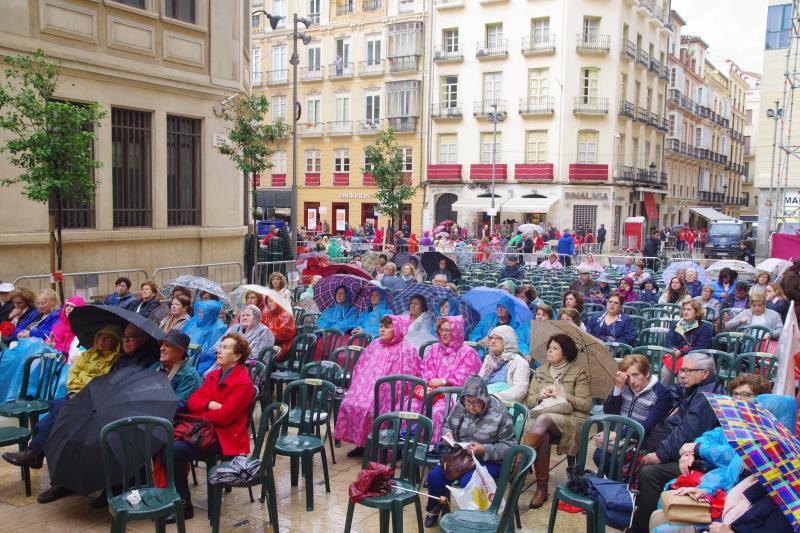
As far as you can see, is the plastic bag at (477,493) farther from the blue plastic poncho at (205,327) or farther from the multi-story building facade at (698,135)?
the multi-story building facade at (698,135)

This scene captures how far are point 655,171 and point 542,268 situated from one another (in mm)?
28603

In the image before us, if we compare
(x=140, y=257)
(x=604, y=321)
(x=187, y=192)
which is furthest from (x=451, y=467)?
(x=187, y=192)

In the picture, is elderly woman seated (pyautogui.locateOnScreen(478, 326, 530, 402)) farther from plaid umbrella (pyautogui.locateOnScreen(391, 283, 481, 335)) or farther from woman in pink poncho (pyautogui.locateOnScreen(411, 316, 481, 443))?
plaid umbrella (pyautogui.locateOnScreen(391, 283, 481, 335))

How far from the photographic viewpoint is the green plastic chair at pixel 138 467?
4531 mm

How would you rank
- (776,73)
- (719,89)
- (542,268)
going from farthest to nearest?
(719,89) → (776,73) → (542,268)

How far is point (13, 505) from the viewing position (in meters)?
5.70

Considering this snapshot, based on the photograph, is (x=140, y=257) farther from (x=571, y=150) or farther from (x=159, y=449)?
(x=571, y=150)

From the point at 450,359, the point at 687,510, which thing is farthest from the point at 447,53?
the point at 687,510

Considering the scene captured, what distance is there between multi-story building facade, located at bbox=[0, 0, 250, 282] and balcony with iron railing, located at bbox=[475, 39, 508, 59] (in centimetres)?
2444

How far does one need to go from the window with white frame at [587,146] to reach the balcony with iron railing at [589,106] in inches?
42.3

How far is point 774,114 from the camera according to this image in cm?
3098

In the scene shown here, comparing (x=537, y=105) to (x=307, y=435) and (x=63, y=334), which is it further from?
(x=307, y=435)

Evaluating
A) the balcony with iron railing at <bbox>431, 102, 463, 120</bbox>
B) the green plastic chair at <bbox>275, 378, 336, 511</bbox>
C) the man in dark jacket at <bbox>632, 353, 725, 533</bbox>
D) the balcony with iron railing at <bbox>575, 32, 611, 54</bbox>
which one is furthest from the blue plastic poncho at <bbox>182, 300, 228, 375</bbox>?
the balcony with iron railing at <bbox>575, 32, 611, 54</bbox>

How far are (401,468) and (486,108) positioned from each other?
35.4 m
